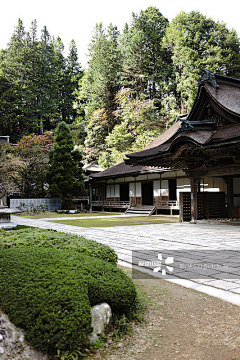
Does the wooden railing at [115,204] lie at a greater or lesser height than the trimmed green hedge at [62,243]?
lesser

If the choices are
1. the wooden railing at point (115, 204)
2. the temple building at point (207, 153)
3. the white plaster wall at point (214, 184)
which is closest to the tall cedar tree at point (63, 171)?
the wooden railing at point (115, 204)

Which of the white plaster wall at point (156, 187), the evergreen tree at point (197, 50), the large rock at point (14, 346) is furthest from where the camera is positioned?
the evergreen tree at point (197, 50)

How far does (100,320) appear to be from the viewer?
8.47ft

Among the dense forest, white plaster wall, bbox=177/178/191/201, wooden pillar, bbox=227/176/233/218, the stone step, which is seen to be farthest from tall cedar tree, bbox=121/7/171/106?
wooden pillar, bbox=227/176/233/218

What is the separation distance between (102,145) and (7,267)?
103ft

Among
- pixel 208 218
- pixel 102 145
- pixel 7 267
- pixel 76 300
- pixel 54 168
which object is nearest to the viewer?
pixel 76 300

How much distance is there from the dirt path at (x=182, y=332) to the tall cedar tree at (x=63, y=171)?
68.4 feet

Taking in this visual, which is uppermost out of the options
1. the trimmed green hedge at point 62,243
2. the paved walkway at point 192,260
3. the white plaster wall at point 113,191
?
the white plaster wall at point 113,191

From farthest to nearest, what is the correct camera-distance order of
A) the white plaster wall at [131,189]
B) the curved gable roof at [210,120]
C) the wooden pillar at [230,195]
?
the white plaster wall at [131,189] → the wooden pillar at [230,195] → the curved gable roof at [210,120]

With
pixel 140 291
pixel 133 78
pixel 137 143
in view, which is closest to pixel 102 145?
pixel 137 143

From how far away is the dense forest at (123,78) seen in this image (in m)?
30.0

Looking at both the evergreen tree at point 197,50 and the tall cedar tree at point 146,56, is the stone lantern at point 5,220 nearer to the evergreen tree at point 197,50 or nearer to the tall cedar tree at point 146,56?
the evergreen tree at point 197,50

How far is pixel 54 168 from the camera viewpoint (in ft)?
78.9

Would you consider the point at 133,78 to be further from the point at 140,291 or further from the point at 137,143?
the point at 140,291
